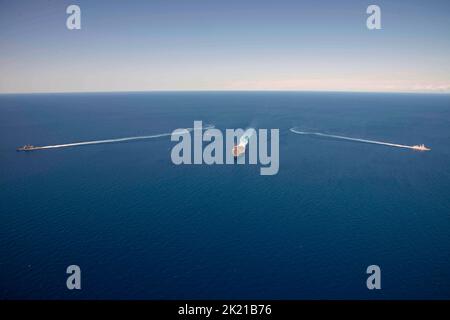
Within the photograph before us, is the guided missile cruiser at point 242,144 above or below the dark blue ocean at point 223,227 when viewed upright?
above

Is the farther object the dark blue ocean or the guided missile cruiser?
the guided missile cruiser

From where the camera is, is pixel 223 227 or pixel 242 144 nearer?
pixel 223 227

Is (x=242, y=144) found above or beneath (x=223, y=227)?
above

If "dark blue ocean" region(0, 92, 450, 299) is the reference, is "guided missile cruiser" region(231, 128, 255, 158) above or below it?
above

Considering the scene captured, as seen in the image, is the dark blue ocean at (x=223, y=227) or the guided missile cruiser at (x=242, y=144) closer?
the dark blue ocean at (x=223, y=227)
